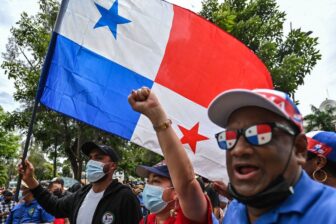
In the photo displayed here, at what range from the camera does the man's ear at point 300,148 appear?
4.78 feet

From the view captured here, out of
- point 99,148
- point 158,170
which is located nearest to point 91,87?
point 99,148

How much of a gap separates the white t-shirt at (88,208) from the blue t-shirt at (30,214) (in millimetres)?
2010

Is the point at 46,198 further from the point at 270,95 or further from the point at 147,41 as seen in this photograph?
the point at 270,95

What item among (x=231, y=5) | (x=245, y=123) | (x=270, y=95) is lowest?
(x=245, y=123)

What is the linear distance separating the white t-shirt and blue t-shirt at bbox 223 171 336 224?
2450 millimetres

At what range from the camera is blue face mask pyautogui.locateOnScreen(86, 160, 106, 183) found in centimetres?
384

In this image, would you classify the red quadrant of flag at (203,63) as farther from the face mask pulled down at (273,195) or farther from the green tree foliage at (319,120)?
the green tree foliage at (319,120)

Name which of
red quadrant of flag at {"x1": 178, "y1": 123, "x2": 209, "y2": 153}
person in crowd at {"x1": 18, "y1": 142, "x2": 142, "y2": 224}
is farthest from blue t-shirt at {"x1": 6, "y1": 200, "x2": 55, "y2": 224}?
red quadrant of flag at {"x1": 178, "y1": 123, "x2": 209, "y2": 153}

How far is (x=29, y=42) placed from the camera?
50.8ft

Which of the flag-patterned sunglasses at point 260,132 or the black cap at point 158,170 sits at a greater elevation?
the flag-patterned sunglasses at point 260,132

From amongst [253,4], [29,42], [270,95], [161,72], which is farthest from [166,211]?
[29,42]

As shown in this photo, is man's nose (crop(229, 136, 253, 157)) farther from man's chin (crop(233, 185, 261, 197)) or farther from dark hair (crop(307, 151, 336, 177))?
A: dark hair (crop(307, 151, 336, 177))

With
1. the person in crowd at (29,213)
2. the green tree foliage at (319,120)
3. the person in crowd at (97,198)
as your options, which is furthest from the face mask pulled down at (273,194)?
the green tree foliage at (319,120)

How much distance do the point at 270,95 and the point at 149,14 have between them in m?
2.70
